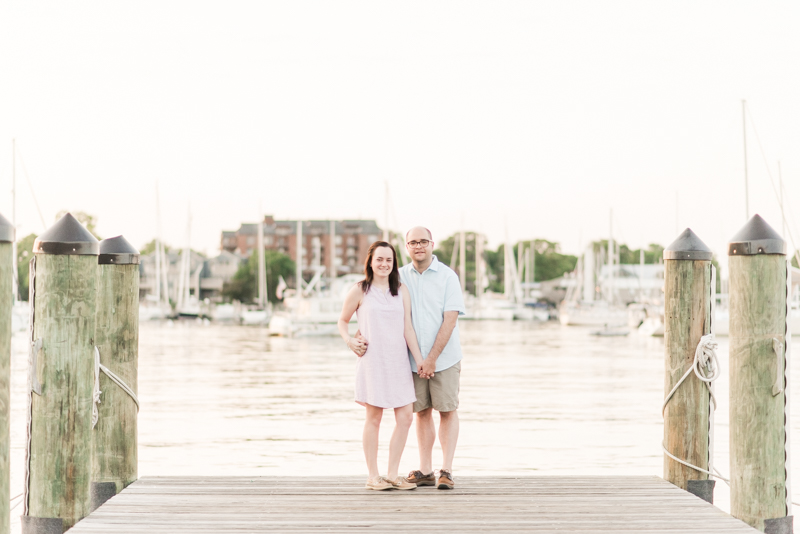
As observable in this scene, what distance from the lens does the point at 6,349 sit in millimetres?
4609

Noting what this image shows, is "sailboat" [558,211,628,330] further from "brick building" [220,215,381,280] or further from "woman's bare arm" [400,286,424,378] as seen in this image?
"brick building" [220,215,381,280]

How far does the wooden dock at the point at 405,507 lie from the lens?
5.35 meters

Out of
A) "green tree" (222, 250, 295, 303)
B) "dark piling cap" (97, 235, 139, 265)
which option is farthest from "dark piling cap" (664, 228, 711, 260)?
"green tree" (222, 250, 295, 303)

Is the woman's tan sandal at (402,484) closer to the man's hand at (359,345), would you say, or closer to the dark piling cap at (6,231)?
the man's hand at (359,345)

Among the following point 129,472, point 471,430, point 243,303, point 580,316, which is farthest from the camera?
point 243,303

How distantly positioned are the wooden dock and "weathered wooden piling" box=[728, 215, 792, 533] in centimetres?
26

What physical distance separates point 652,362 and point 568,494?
32240 mm

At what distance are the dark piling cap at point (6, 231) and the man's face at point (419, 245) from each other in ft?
9.18

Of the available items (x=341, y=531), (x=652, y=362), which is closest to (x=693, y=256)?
(x=341, y=531)

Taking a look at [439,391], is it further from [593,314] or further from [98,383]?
[593,314]

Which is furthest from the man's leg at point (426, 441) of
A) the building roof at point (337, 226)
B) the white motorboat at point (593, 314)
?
the building roof at point (337, 226)

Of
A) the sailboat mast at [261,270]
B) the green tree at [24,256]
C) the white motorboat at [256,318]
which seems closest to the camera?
the sailboat mast at [261,270]

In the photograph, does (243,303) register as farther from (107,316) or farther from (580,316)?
(107,316)

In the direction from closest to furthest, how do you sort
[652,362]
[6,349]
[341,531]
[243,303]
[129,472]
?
[6,349] → [341,531] → [129,472] → [652,362] → [243,303]
